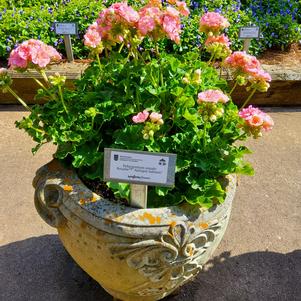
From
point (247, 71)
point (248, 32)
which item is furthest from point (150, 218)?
point (248, 32)

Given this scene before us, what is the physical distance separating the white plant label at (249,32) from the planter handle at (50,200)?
7.37 ft

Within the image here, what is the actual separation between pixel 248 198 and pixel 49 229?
130cm

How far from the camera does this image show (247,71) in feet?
5.76

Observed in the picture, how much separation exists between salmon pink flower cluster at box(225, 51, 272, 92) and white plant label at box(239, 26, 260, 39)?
171 cm

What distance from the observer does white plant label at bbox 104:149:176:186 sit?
58.7 inches

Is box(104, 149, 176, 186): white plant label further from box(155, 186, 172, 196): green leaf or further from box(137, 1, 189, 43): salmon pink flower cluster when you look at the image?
box(137, 1, 189, 43): salmon pink flower cluster

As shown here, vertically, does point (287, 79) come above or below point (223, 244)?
above

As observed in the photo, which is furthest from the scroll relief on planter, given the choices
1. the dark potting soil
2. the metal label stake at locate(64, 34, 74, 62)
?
the metal label stake at locate(64, 34, 74, 62)

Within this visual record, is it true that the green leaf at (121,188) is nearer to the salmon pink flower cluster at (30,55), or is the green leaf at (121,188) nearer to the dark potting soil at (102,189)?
the dark potting soil at (102,189)

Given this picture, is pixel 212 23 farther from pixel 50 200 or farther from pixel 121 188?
pixel 50 200

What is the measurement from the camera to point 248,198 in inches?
112

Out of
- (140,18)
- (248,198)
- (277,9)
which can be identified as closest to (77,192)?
(140,18)

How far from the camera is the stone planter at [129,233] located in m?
1.56

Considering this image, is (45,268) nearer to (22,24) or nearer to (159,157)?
(159,157)
